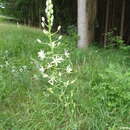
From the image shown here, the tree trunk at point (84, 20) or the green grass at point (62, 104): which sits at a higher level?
the tree trunk at point (84, 20)

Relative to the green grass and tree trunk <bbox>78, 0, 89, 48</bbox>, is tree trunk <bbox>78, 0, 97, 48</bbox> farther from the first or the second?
the green grass

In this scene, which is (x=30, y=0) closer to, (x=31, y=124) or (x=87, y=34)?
(x=87, y=34)

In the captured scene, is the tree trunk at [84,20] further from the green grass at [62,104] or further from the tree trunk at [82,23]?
the green grass at [62,104]

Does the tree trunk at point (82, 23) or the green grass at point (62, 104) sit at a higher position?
the tree trunk at point (82, 23)

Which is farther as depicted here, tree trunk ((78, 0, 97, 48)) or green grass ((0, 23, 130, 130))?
tree trunk ((78, 0, 97, 48))

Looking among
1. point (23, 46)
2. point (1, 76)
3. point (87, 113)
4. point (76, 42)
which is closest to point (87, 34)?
point (76, 42)

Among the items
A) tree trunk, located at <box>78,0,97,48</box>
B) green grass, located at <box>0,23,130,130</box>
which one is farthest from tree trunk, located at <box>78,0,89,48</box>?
green grass, located at <box>0,23,130,130</box>

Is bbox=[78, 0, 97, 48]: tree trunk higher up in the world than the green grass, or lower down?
higher up

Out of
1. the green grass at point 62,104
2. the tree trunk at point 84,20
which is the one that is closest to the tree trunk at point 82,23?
the tree trunk at point 84,20

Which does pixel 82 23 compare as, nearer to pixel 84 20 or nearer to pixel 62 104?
pixel 84 20

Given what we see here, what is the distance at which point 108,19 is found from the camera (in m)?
7.33

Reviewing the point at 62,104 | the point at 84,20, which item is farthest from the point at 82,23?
the point at 62,104

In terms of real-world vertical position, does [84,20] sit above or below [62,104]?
above

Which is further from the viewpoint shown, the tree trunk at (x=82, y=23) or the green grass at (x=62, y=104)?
the tree trunk at (x=82, y=23)
